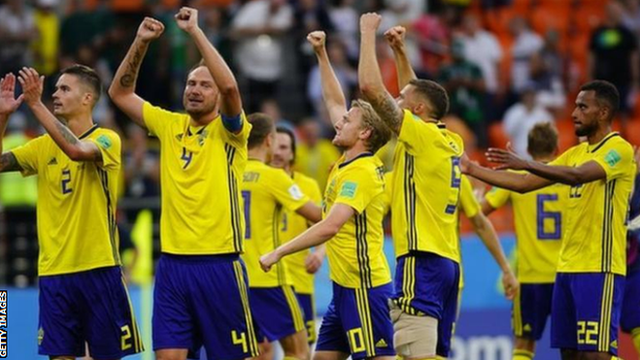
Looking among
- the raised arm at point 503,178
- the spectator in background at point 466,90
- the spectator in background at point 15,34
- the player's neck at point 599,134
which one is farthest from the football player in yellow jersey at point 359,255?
the spectator in background at point 15,34

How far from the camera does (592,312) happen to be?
1161cm

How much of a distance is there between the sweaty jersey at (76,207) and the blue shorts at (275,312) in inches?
90.4

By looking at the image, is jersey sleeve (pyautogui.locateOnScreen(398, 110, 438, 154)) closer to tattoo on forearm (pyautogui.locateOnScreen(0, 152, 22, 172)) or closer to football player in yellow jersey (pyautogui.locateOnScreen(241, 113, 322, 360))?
football player in yellow jersey (pyautogui.locateOnScreen(241, 113, 322, 360))

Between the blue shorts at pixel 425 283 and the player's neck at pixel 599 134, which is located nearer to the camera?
the blue shorts at pixel 425 283

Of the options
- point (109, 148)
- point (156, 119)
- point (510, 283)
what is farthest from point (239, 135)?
point (510, 283)

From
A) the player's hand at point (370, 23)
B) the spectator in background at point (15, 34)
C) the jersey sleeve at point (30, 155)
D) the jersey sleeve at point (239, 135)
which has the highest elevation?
the spectator in background at point (15, 34)

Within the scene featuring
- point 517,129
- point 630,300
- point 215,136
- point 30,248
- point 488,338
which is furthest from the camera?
point 517,129

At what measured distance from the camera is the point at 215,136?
11.0 m

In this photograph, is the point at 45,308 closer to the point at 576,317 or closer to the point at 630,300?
the point at 576,317

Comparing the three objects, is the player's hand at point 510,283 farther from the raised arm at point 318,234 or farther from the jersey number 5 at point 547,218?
the raised arm at point 318,234

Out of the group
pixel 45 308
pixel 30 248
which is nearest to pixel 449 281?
pixel 45 308

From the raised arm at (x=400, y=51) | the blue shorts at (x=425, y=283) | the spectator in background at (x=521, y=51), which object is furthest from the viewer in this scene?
the spectator in background at (x=521, y=51)

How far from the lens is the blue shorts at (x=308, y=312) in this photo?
1431 centimetres

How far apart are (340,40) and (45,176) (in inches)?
451
